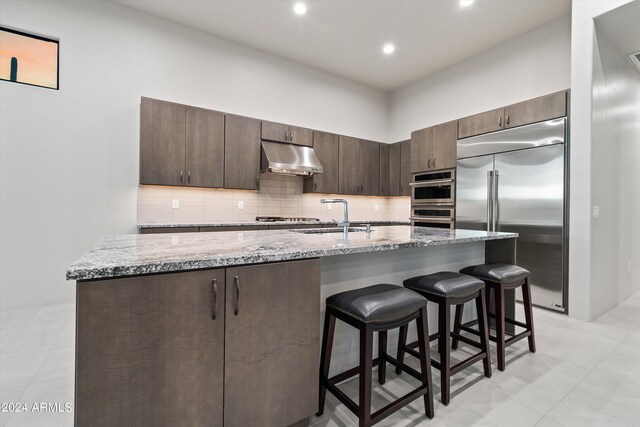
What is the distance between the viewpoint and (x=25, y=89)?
305cm

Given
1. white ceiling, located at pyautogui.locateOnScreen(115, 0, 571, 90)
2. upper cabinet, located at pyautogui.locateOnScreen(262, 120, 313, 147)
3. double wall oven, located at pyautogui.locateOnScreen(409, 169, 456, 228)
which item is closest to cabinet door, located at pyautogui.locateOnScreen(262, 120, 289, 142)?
upper cabinet, located at pyautogui.locateOnScreen(262, 120, 313, 147)

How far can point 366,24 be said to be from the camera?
146 inches

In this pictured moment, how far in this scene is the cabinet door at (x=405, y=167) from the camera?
5098 mm

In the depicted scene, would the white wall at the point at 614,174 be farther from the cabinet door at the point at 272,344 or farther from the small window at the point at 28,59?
the small window at the point at 28,59

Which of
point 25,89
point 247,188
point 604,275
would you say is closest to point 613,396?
point 604,275

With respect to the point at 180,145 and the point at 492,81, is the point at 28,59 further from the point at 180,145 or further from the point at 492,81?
the point at 492,81

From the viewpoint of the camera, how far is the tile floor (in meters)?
1.54

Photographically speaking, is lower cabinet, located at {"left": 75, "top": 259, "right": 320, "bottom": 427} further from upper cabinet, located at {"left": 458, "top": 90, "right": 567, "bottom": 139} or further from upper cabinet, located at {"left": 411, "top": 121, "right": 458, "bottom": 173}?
upper cabinet, located at {"left": 411, "top": 121, "right": 458, "bottom": 173}

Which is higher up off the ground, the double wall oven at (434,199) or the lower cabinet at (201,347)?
the double wall oven at (434,199)

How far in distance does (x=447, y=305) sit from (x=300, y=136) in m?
3.32

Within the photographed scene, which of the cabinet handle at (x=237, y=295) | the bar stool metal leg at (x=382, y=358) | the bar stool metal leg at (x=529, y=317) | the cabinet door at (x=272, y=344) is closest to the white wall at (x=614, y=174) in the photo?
the bar stool metal leg at (x=529, y=317)

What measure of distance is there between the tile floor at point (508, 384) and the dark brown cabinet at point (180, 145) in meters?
1.73

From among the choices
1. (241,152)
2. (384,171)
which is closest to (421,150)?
(384,171)

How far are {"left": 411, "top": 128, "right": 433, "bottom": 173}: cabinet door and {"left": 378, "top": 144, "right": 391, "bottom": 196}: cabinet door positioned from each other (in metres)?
0.62
